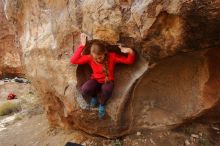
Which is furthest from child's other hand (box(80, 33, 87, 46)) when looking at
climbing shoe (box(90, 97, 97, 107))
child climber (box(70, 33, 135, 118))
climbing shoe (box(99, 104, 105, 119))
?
climbing shoe (box(99, 104, 105, 119))

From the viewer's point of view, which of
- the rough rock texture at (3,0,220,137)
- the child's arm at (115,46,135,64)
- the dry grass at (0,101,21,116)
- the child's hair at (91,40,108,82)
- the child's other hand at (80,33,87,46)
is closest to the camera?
the rough rock texture at (3,0,220,137)

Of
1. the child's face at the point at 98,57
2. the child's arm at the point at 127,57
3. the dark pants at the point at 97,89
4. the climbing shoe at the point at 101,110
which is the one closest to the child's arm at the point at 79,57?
the child's face at the point at 98,57

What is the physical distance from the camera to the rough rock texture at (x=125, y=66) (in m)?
4.12

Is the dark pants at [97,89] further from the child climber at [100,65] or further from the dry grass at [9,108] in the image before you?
A: the dry grass at [9,108]

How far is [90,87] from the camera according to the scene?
507cm

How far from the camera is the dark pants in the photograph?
5020 mm

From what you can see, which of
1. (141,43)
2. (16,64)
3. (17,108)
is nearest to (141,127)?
(141,43)

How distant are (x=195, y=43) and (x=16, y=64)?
9.45 metres

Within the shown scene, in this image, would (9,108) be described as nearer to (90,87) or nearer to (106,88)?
(90,87)

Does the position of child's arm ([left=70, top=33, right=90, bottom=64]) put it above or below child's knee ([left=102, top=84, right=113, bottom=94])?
above

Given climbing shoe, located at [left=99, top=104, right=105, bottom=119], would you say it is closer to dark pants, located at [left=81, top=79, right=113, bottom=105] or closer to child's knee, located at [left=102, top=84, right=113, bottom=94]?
dark pants, located at [left=81, top=79, right=113, bottom=105]

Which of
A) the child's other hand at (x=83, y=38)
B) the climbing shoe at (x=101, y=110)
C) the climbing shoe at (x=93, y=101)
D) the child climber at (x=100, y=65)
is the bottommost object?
the climbing shoe at (x=101, y=110)

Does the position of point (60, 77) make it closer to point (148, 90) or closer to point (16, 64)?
point (148, 90)

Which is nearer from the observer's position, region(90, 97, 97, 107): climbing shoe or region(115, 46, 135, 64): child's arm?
region(115, 46, 135, 64): child's arm
